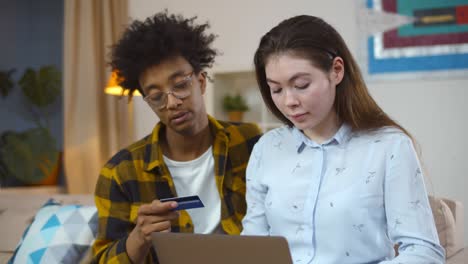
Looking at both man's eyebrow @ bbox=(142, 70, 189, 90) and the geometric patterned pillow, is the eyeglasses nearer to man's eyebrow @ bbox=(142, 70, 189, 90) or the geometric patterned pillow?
man's eyebrow @ bbox=(142, 70, 189, 90)

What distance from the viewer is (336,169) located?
125 centimetres

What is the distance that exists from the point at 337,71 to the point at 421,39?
7.90 feet

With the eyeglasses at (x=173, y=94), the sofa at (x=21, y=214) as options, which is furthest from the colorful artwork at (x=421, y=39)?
the eyeglasses at (x=173, y=94)

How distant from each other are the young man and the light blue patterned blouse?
1.41 ft

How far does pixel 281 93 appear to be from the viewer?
1.24m

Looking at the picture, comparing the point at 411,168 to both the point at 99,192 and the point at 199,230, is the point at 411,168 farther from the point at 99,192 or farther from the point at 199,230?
the point at 99,192

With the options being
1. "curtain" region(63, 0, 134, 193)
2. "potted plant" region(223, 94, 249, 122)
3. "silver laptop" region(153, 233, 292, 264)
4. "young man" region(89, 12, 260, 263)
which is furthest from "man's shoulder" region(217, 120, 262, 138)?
"curtain" region(63, 0, 134, 193)

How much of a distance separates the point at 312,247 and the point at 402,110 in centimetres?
244

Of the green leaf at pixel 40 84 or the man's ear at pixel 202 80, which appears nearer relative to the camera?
the man's ear at pixel 202 80

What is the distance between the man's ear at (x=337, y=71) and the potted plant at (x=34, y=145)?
11.4 feet

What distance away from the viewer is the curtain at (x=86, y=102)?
4410 mm

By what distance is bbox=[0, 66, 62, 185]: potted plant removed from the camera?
423 centimetres

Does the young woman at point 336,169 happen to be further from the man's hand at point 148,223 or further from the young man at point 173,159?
the young man at point 173,159

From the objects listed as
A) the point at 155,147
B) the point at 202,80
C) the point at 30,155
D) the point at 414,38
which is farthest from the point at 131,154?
the point at 30,155
